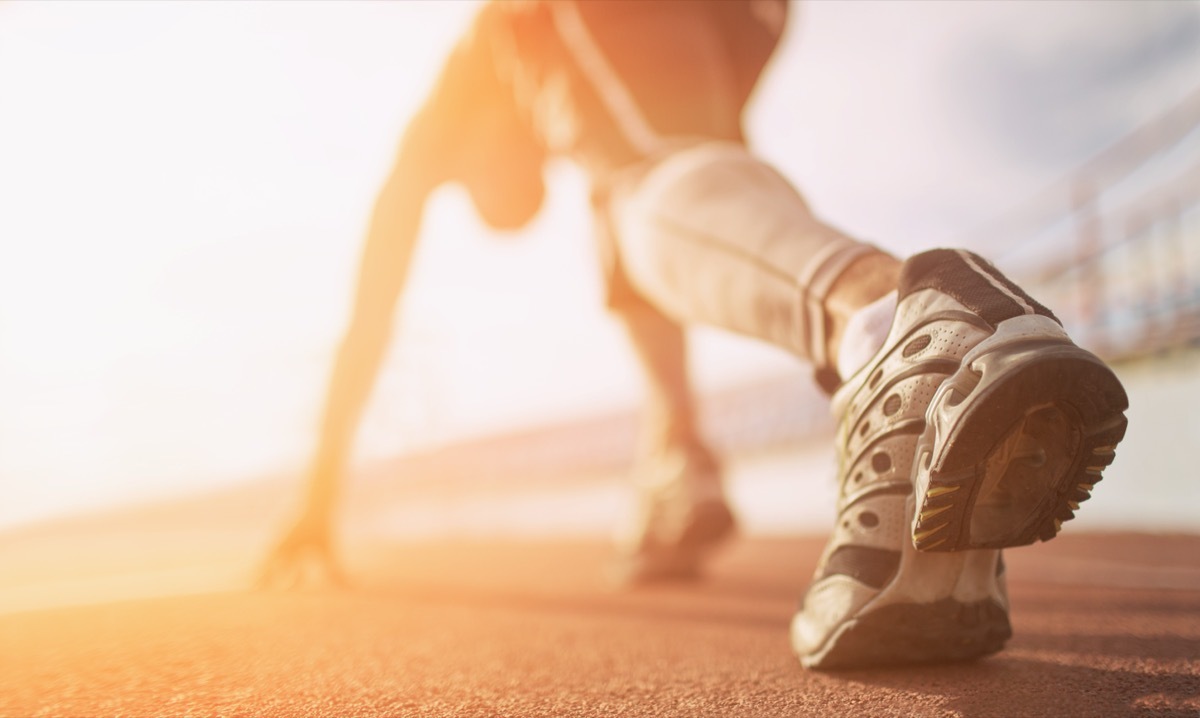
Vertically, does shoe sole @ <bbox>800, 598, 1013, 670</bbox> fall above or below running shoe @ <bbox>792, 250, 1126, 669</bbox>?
below

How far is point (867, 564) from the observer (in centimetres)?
70

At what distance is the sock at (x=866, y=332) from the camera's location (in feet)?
2.32

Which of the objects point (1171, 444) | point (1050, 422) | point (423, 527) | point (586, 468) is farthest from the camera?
point (586, 468)

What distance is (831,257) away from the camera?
79 cm

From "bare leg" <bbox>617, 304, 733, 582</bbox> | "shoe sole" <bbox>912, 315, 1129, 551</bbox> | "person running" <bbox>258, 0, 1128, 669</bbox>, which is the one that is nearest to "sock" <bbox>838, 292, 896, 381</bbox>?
"person running" <bbox>258, 0, 1128, 669</bbox>

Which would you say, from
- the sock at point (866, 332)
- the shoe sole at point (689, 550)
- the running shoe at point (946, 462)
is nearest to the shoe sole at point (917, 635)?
the running shoe at point (946, 462)

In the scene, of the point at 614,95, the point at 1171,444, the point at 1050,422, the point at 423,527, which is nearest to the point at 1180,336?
the point at 1171,444

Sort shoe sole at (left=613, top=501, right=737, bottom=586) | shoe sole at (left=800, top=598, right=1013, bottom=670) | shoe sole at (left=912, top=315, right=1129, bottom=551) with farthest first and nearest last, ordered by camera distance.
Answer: shoe sole at (left=613, top=501, right=737, bottom=586) < shoe sole at (left=800, top=598, right=1013, bottom=670) < shoe sole at (left=912, top=315, right=1129, bottom=551)

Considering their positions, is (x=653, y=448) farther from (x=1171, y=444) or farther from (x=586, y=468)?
(x=586, y=468)

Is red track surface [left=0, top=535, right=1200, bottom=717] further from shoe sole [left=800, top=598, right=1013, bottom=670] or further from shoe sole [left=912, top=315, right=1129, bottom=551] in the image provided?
shoe sole [left=912, top=315, right=1129, bottom=551]

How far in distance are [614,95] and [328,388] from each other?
903 mm

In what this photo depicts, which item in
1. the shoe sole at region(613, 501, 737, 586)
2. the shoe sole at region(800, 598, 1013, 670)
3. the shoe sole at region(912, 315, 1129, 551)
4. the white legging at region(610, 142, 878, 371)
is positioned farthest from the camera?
the shoe sole at region(613, 501, 737, 586)

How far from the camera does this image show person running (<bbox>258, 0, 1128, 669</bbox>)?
0.59 m

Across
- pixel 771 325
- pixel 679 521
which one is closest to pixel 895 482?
pixel 771 325
